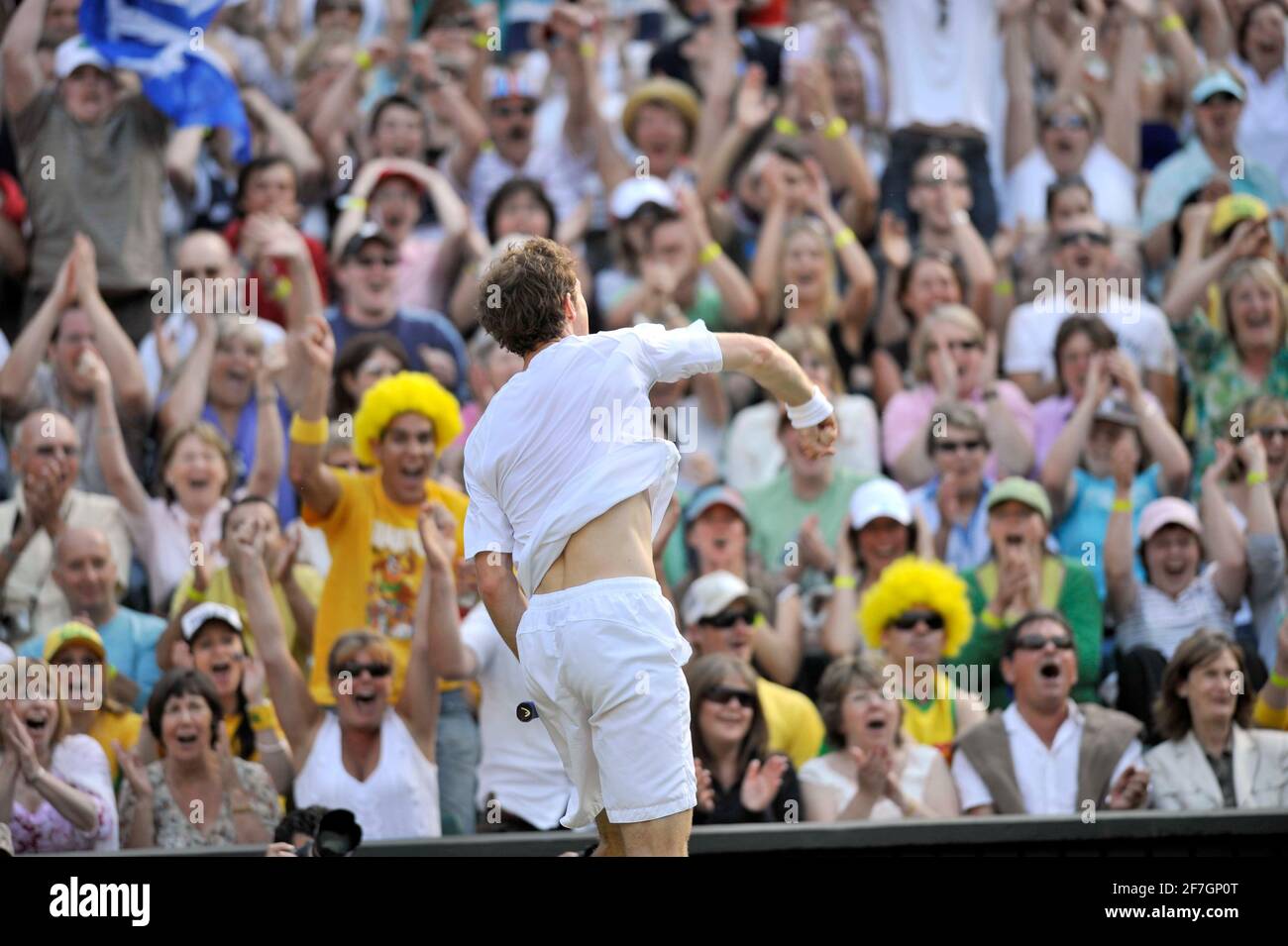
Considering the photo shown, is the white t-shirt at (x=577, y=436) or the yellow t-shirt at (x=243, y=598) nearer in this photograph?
the white t-shirt at (x=577, y=436)

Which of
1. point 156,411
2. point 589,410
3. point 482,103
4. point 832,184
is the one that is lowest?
point 589,410

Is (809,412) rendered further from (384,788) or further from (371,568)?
(371,568)

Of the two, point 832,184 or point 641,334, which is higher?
point 832,184

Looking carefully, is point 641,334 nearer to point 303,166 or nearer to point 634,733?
point 634,733

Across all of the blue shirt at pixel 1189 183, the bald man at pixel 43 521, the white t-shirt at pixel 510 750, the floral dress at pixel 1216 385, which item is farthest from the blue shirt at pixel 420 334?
the blue shirt at pixel 1189 183

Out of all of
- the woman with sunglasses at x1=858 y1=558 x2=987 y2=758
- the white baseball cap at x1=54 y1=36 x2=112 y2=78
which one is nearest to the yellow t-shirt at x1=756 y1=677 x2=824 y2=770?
the woman with sunglasses at x1=858 y1=558 x2=987 y2=758

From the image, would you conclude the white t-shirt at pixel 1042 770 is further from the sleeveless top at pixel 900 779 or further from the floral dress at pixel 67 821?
the floral dress at pixel 67 821

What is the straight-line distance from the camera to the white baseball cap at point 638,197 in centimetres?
934

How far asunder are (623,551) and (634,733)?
0.43m

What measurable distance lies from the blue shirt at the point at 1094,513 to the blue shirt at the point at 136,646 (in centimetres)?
374

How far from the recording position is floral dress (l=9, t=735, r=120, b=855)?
6578 mm
